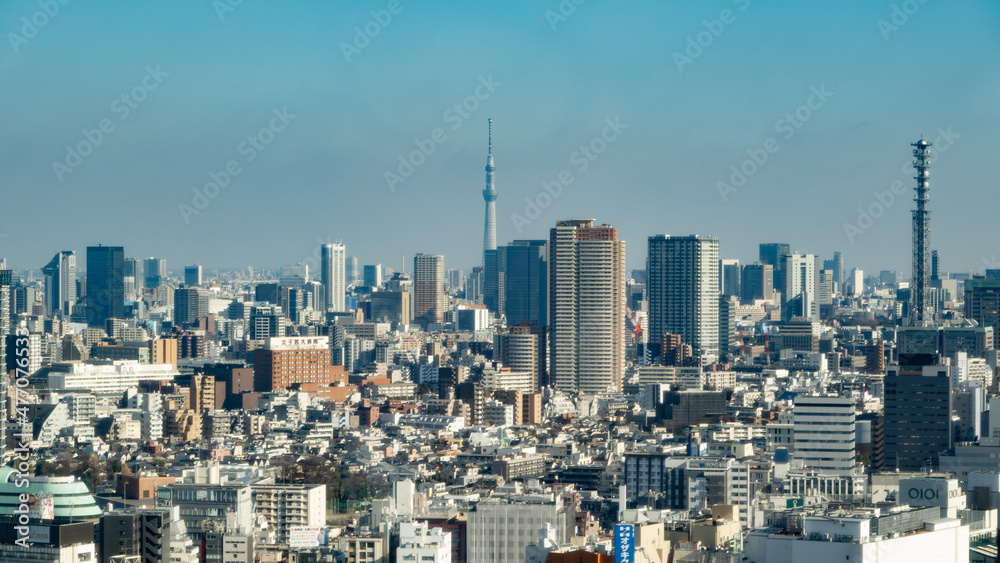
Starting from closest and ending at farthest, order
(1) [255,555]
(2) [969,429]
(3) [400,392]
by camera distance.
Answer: (1) [255,555]
(2) [969,429]
(3) [400,392]

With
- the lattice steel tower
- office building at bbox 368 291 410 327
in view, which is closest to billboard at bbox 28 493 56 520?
the lattice steel tower

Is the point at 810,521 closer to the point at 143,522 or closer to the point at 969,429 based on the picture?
the point at 143,522

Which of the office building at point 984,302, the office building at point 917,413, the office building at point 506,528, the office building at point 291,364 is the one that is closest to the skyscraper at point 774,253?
the office building at point 984,302

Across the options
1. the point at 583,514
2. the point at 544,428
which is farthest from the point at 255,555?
the point at 544,428

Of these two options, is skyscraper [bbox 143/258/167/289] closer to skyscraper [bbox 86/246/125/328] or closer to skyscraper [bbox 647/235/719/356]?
skyscraper [bbox 86/246/125/328]

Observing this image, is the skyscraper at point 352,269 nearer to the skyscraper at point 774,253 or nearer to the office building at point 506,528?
the skyscraper at point 774,253

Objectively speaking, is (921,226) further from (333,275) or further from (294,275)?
(294,275)
